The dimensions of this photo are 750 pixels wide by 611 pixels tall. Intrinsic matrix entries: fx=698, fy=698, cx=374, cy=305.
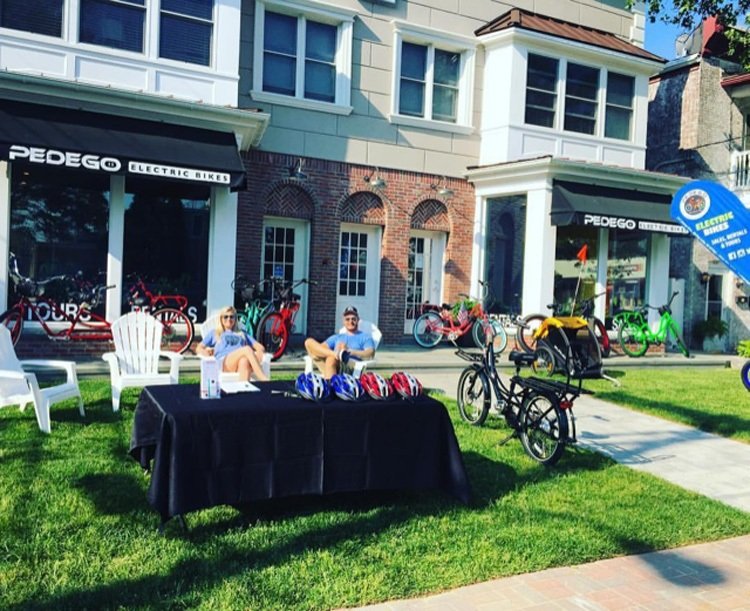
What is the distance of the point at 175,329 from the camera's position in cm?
1095

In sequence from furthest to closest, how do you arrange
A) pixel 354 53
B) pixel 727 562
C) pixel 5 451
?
pixel 354 53 < pixel 5 451 < pixel 727 562

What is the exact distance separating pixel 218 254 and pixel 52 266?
2.46m

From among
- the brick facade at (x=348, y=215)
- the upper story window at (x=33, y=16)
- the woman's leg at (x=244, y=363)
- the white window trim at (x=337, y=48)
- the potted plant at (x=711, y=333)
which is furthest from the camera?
the potted plant at (x=711, y=333)

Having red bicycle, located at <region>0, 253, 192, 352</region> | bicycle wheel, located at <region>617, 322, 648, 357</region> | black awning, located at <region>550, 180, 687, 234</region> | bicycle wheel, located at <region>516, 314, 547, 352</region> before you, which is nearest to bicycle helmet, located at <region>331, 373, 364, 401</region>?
red bicycle, located at <region>0, 253, 192, 352</region>

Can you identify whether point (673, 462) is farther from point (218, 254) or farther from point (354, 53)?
point (354, 53)

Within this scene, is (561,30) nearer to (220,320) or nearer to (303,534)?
(220,320)

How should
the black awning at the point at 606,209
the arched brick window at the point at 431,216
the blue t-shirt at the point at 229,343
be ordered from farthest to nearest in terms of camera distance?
the arched brick window at the point at 431,216, the black awning at the point at 606,209, the blue t-shirt at the point at 229,343

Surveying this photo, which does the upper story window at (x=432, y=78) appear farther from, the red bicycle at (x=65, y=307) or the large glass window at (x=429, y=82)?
the red bicycle at (x=65, y=307)

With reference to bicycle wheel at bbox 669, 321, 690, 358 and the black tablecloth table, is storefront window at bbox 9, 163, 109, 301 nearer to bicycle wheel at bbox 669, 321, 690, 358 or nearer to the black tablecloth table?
the black tablecloth table

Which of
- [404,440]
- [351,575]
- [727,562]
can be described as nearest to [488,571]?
[351,575]

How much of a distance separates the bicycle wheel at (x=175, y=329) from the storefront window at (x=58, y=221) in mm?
1239

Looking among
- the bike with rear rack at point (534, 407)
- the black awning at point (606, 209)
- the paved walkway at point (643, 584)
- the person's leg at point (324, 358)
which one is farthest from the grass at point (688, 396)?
the person's leg at point (324, 358)

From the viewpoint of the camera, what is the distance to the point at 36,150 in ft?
30.2

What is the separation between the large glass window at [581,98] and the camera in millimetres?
Answer: 14922
